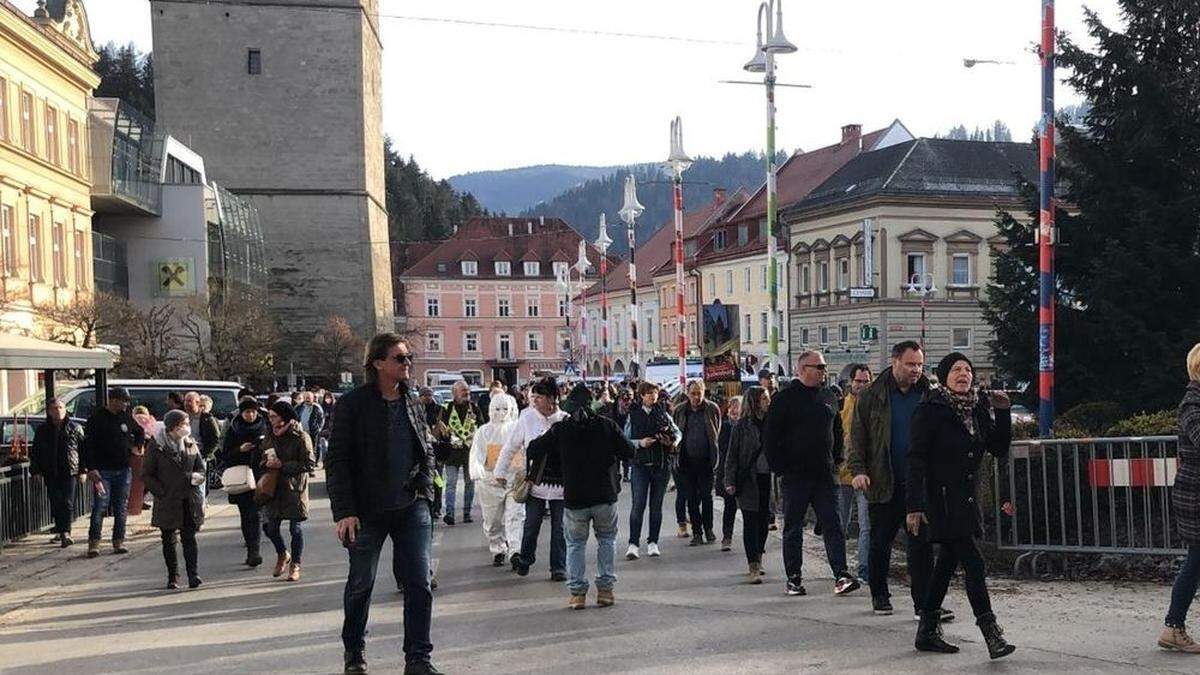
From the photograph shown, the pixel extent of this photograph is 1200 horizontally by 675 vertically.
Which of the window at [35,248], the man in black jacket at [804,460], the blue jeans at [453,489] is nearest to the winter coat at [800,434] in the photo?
the man in black jacket at [804,460]

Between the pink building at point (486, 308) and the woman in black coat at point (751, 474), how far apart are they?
95.4 m

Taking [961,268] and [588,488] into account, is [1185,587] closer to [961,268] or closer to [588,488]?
[588,488]

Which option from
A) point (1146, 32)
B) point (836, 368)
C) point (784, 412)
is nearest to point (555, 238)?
point (836, 368)

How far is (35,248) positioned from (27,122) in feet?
11.6

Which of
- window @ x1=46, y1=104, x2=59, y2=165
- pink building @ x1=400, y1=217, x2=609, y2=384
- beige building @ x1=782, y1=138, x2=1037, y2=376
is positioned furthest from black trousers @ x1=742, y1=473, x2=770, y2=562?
pink building @ x1=400, y1=217, x2=609, y2=384

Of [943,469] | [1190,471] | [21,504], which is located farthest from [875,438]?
[21,504]

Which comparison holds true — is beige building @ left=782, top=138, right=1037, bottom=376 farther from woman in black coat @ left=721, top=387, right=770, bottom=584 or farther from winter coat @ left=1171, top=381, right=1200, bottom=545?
winter coat @ left=1171, top=381, right=1200, bottom=545

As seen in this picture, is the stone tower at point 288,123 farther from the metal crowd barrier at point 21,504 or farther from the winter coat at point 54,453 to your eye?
the winter coat at point 54,453

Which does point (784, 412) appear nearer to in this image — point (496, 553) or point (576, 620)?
point (576, 620)

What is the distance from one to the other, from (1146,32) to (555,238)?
318 ft

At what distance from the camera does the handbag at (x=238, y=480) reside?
1238cm

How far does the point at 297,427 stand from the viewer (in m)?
11.8

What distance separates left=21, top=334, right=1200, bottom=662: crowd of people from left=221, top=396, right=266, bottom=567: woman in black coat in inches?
0.8

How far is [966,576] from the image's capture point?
7.50 metres
